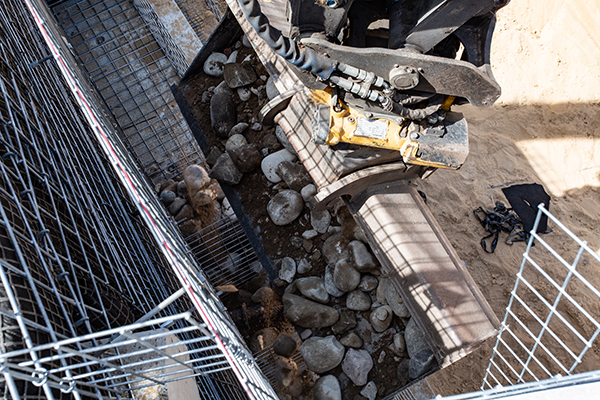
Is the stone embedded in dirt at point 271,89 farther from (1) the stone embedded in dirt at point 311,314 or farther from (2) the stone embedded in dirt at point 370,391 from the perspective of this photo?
(2) the stone embedded in dirt at point 370,391

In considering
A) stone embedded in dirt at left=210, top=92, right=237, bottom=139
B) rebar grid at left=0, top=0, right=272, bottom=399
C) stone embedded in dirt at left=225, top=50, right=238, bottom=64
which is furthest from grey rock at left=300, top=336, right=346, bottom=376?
stone embedded in dirt at left=225, top=50, right=238, bottom=64

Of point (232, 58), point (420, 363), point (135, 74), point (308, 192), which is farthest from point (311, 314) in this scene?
point (135, 74)

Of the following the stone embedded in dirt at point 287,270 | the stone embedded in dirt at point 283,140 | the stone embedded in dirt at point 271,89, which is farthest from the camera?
the stone embedded in dirt at point 271,89

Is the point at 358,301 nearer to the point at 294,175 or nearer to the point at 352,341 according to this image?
the point at 352,341

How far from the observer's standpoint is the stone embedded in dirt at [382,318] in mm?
3779

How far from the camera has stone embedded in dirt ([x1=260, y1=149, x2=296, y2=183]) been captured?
458 cm

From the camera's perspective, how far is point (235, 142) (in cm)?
481

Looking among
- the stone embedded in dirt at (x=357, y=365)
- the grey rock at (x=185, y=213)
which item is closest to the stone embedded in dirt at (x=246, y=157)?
the grey rock at (x=185, y=213)

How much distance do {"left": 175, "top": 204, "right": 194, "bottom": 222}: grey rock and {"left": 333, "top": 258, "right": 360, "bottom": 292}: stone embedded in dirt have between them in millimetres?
2137

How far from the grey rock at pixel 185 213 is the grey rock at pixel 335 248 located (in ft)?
6.17

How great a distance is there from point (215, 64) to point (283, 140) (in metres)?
1.81

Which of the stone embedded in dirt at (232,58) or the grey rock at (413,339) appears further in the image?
the stone embedded in dirt at (232,58)

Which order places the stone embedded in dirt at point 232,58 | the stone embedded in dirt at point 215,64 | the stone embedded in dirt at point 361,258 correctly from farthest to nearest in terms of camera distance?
the stone embedded in dirt at point 215,64, the stone embedded in dirt at point 232,58, the stone embedded in dirt at point 361,258

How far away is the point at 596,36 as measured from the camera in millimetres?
5059
